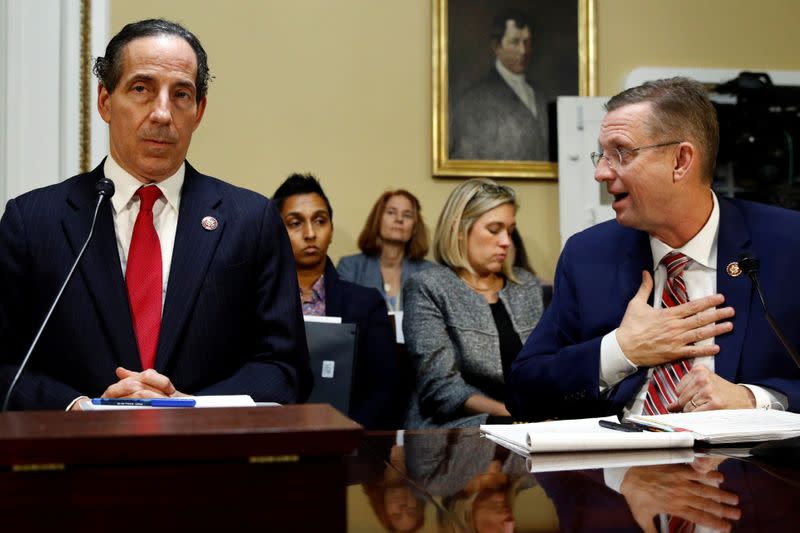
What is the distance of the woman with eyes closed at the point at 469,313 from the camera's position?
391 centimetres

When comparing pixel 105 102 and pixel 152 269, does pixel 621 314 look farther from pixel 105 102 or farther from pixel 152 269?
pixel 105 102

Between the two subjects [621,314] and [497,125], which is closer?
[621,314]

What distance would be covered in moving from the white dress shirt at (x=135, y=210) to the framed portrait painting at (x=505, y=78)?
3905 mm

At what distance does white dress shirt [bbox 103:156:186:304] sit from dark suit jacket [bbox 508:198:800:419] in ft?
3.32

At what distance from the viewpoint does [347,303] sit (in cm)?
411

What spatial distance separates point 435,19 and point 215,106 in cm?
158

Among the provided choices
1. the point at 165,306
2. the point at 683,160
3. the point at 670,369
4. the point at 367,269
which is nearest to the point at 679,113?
the point at 683,160

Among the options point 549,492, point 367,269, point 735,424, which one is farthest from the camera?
point 367,269

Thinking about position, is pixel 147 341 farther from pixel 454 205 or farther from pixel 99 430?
pixel 454 205

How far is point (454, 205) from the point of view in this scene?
4.38 meters

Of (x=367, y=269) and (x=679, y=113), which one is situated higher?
(x=679, y=113)

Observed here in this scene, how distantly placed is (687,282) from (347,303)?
194 centimetres

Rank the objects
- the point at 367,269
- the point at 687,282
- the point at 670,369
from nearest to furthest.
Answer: the point at 670,369
the point at 687,282
the point at 367,269

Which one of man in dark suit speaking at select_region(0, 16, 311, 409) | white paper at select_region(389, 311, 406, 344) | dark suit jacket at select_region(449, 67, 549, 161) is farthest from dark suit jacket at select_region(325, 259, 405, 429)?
dark suit jacket at select_region(449, 67, 549, 161)
